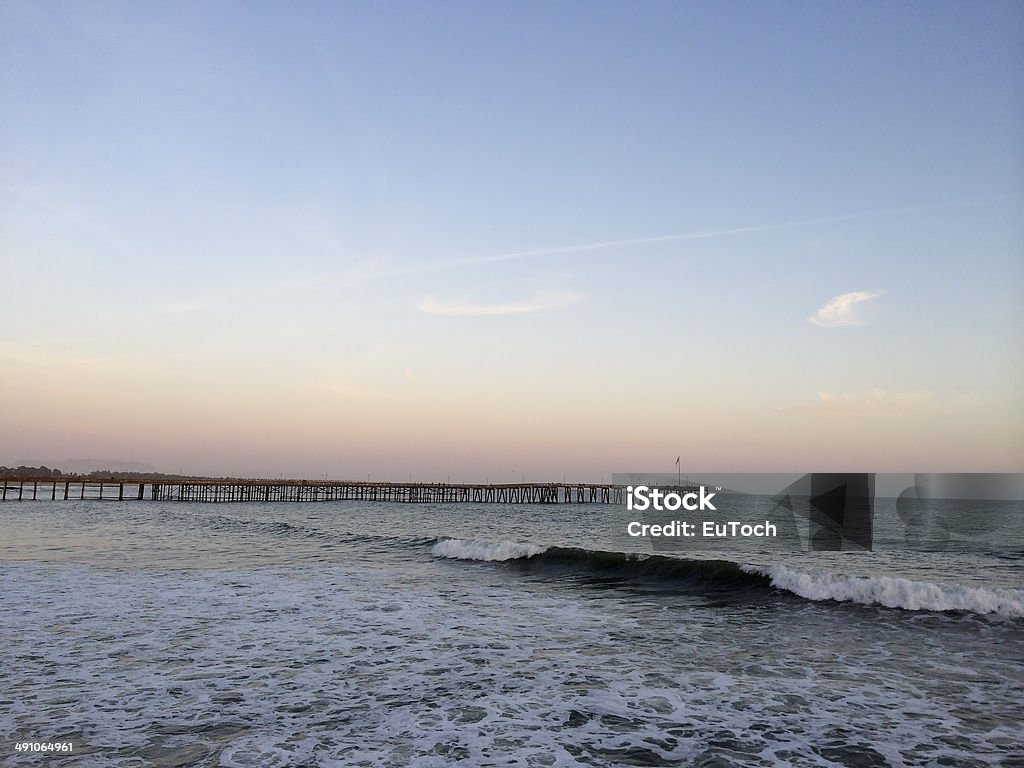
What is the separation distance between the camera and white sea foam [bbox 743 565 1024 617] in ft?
50.7

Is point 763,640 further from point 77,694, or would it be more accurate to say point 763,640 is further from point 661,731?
point 77,694

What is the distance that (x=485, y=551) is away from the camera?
27328 millimetres

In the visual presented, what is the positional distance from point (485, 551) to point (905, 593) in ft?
51.6

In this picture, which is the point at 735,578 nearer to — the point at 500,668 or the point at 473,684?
the point at 500,668

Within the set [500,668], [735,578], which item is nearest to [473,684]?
[500,668]

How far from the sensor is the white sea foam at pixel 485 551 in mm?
26672

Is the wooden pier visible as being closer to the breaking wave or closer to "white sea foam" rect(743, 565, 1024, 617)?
the breaking wave

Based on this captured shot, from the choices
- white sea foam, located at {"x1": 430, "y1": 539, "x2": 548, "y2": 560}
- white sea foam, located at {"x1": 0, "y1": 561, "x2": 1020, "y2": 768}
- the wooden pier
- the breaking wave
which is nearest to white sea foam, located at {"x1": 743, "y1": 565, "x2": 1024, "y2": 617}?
the breaking wave

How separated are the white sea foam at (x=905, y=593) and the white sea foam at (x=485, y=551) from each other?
431 inches

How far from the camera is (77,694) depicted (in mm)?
8102

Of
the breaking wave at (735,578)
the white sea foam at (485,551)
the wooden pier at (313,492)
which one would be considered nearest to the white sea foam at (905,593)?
the breaking wave at (735,578)

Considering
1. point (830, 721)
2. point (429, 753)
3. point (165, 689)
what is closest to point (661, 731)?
point (830, 721)

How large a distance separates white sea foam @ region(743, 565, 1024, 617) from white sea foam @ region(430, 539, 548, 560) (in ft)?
35.9

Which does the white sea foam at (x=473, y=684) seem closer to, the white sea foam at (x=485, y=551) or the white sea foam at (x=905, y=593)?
the white sea foam at (x=905, y=593)
